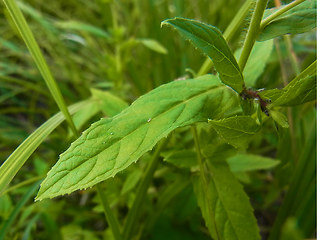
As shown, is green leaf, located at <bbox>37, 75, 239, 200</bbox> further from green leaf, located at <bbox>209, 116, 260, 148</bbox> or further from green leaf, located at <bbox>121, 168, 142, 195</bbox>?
green leaf, located at <bbox>121, 168, 142, 195</bbox>

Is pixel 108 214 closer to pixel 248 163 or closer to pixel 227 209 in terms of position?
pixel 227 209

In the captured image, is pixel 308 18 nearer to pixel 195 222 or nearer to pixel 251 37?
pixel 251 37

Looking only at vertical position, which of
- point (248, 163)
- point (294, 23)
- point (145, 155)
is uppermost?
point (294, 23)

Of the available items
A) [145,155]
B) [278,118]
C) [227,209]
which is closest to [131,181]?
[145,155]

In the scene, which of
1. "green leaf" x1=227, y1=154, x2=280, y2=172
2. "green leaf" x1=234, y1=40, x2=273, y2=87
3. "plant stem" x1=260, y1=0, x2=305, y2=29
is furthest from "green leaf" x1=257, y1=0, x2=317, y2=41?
"green leaf" x1=227, y1=154, x2=280, y2=172

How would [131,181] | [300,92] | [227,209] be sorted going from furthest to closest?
[131,181], [227,209], [300,92]

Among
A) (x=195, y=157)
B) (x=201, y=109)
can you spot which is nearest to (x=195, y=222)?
(x=195, y=157)

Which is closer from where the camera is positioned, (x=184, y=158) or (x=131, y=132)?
(x=131, y=132)
